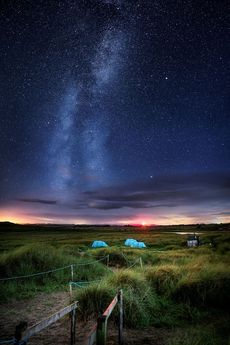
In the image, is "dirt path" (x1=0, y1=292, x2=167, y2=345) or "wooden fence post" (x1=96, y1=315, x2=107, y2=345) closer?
"wooden fence post" (x1=96, y1=315, x2=107, y2=345)

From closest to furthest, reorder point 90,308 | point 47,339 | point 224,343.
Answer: point 224,343 < point 47,339 < point 90,308

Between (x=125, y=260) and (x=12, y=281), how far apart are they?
35.9 feet

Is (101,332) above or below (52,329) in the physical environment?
above

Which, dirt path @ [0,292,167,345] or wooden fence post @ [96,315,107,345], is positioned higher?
wooden fence post @ [96,315,107,345]

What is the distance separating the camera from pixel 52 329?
8.78 metres

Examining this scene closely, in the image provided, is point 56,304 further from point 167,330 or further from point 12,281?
point 167,330

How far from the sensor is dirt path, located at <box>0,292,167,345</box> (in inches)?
309

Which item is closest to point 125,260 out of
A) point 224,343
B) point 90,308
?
point 90,308

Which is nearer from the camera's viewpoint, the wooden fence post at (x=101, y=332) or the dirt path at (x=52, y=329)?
the wooden fence post at (x=101, y=332)

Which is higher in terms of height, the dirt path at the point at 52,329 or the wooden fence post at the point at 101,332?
the wooden fence post at the point at 101,332

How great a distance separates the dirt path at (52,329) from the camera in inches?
309

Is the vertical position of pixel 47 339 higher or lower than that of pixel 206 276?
lower

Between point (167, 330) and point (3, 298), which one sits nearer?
point (167, 330)

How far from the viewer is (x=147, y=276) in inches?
493
